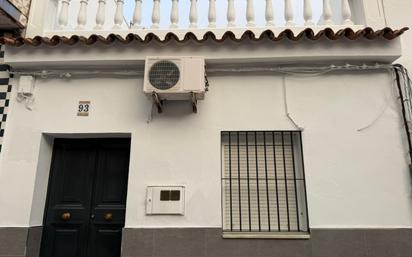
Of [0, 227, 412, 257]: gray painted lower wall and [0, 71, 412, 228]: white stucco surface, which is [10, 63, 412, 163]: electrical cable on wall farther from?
[0, 227, 412, 257]: gray painted lower wall

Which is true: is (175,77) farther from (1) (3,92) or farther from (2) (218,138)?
(1) (3,92)

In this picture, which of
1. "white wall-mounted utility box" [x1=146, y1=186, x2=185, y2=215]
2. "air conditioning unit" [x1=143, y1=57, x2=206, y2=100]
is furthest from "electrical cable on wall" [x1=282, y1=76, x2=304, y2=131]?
"white wall-mounted utility box" [x1=146, y1=186, x2=185, y2=215]

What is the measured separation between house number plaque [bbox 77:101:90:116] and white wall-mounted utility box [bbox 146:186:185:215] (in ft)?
4.59

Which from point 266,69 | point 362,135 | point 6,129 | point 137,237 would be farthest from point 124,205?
point 362,135

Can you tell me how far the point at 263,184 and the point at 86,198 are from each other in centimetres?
247

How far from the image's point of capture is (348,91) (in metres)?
4.00

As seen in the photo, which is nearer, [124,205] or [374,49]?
[374,49]

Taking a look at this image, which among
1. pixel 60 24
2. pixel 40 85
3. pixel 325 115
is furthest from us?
pixel 60 24

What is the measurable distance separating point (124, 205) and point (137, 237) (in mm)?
601

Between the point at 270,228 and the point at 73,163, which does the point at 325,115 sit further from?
the point at 73,163

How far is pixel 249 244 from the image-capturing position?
3625mm

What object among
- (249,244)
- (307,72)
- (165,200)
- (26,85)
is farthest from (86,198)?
(307,72)

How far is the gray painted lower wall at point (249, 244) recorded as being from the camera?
3.55 metres

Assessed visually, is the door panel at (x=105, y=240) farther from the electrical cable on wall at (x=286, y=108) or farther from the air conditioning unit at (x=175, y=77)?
the electrical cable on wall at (x=286, y=108)
